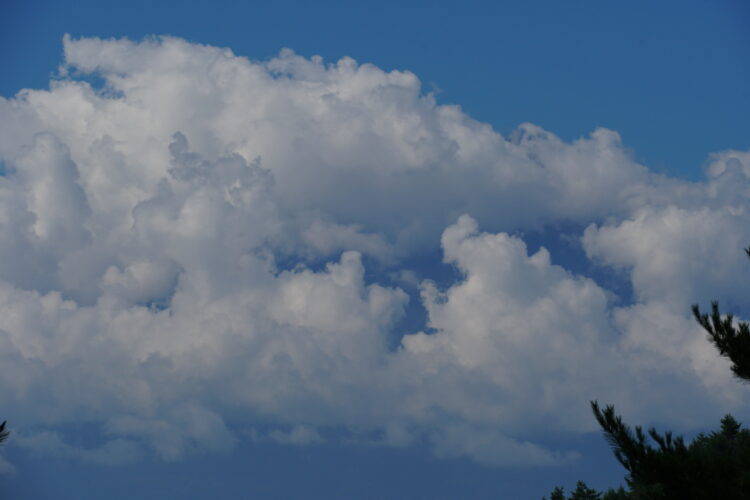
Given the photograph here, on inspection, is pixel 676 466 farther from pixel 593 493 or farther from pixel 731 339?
pixel 593 493

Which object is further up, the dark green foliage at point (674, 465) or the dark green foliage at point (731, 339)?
the dark green foliage at point (731, 339)

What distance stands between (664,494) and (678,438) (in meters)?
1.57

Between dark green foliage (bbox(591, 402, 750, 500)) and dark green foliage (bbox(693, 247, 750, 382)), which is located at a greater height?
dark green foliage (bbox(693, 247, 750, 382))

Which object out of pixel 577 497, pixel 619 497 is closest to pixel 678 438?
pixel 619 497

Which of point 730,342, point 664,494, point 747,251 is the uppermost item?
point 747,251

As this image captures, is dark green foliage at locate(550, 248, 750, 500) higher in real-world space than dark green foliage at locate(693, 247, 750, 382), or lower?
lower

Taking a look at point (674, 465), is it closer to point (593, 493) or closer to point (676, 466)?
point (676, 466)

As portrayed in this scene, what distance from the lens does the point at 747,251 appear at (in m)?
24.5

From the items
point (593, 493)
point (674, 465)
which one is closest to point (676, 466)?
point (674, 465)

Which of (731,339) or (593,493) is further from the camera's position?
(593,493)

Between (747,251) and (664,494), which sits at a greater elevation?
(747,251)

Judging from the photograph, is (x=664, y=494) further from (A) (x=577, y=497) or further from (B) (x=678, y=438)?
(A) (x=577, y=497)

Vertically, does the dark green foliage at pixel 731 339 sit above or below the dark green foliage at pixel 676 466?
above

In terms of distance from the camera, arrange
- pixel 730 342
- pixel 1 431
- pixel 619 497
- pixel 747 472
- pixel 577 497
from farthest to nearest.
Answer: pixel 577 497 < pixel 619 497 < pixel 730 342 < pixel 747 472 < pixel 1 431
